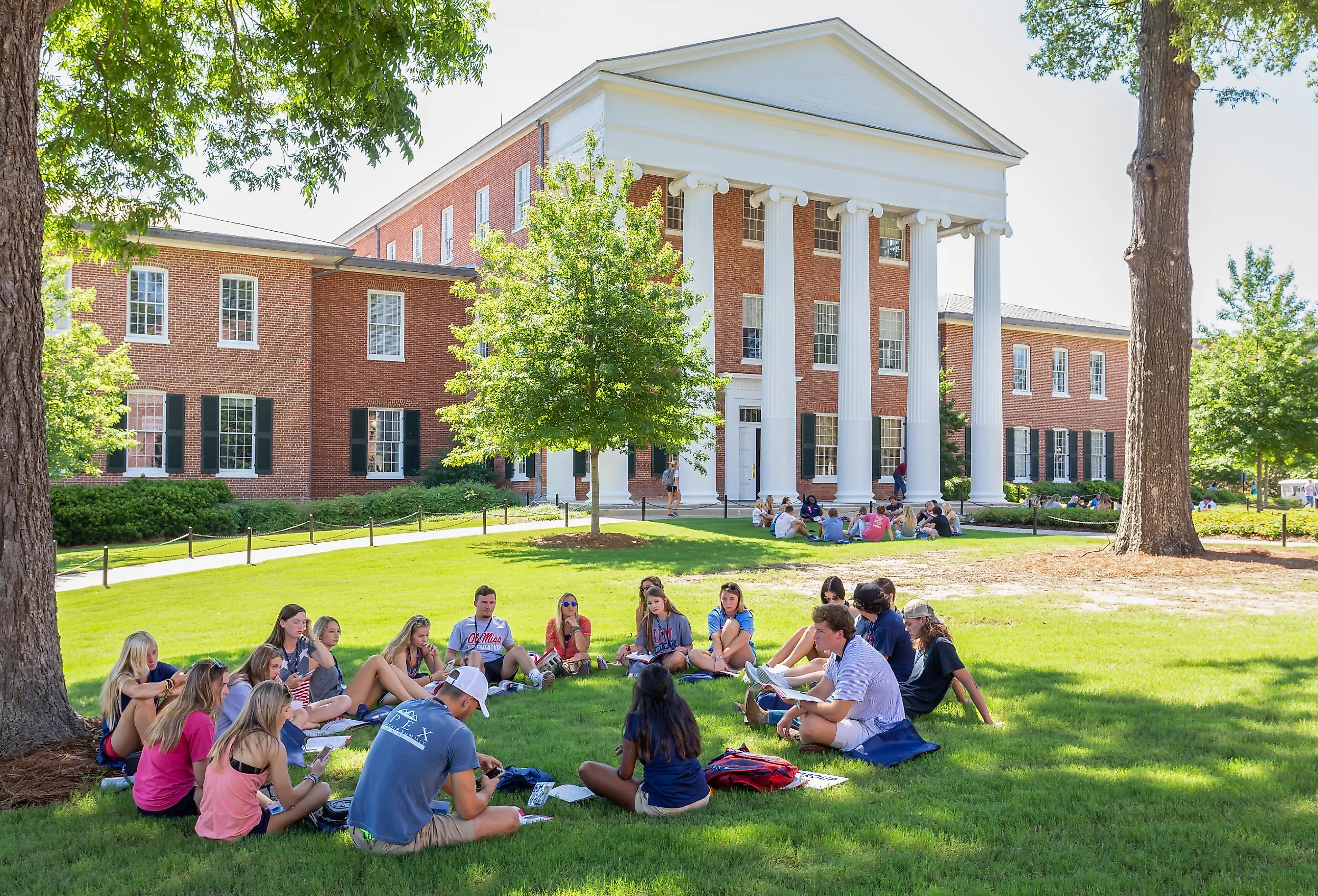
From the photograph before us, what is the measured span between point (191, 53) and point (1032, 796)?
11.4m

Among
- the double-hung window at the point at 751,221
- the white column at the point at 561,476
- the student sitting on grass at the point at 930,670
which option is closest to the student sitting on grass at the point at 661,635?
the student sitting on grass at the point at 930,670

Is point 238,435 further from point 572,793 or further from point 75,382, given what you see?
point 572,793

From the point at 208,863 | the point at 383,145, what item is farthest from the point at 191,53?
the point at 208,863

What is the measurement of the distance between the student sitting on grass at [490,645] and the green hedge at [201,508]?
1595 cm

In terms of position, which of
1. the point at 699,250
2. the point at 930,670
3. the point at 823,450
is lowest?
the point at 930,670

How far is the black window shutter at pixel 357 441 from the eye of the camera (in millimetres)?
32250

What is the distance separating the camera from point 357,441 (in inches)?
1275

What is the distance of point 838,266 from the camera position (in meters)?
37.0

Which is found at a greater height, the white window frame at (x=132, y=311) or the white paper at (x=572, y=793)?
the white window frame at (x=132, y=311)

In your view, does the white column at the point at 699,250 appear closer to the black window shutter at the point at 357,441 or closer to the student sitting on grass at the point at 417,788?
the black window shutter at the point at 357,441

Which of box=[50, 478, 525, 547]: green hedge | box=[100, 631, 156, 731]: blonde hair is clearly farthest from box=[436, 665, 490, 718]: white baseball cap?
box=[50, 478, 525, 547]: green hedge

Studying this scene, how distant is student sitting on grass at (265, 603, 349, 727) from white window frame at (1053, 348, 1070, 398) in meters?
43.6

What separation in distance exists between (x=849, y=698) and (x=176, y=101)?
9.74 metres

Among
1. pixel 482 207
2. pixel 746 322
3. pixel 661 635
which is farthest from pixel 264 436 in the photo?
pixel 661 635
